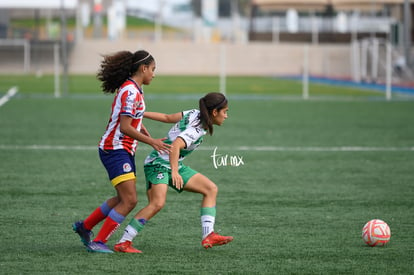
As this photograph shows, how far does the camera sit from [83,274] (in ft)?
21.3

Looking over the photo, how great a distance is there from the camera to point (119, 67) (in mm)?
7316

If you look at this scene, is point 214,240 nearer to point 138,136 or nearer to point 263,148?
point 138,136

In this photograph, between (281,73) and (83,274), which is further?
(281,73)

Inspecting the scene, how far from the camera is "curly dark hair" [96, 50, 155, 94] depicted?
7.32m

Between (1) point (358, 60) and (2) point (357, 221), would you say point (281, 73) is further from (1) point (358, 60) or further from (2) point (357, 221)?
(2) point (357, 221)

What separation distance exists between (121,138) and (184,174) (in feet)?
1.90

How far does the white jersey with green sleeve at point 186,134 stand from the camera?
7129mm

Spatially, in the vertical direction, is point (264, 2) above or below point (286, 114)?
above

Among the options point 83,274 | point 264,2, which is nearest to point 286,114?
point 83,274

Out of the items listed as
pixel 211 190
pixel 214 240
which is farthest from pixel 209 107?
pixel 214 240

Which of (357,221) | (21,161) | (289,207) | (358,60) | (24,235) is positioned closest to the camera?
(24,235)

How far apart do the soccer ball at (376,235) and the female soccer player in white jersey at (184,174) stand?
117 cm

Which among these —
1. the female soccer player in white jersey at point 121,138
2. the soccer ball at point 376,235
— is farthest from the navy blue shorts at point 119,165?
the soccer ball at point 376,235

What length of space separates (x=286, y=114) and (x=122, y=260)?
16.9 metres
